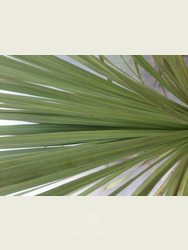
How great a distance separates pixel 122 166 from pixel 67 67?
0.96 feet

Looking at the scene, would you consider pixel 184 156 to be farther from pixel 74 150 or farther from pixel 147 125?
pixel 74 150

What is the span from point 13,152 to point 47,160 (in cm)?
19

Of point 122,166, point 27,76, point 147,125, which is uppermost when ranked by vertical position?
point 27,76

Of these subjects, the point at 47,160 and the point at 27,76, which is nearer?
→ the point at 47,160

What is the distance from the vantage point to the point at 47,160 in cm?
46

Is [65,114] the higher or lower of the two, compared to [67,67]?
lower

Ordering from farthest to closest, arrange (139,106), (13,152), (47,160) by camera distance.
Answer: (139,106) → (13,152) → (47,160)

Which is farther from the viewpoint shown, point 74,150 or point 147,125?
point 147,125

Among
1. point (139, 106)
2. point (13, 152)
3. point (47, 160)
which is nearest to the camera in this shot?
point (47, 160)
